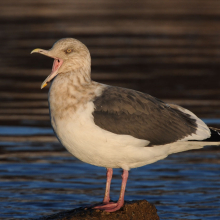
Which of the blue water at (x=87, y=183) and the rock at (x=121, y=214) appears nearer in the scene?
the rock at (x=121, y=214)

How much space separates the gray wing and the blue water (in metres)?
1.96

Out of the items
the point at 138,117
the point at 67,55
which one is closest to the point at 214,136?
the point at 138,117

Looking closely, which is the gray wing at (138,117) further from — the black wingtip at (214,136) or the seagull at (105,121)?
the black wingtip at (214,136)

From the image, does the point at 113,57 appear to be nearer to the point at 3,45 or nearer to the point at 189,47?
the point at 189,47

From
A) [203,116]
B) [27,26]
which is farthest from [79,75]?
[27,26]

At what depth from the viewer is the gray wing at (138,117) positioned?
833 centimetres

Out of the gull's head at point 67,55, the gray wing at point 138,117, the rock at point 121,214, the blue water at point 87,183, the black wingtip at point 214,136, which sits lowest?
the blue water at point 87,183

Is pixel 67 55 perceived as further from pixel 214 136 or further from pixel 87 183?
pixel 87 183

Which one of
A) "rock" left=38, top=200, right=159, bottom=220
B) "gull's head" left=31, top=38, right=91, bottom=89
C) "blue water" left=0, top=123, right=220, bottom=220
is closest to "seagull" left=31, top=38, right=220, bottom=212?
"gull's head" left=31, top=38, right=91, bottom=89

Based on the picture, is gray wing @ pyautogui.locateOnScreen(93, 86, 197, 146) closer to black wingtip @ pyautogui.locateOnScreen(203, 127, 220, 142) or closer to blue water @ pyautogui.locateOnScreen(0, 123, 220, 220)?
black wingtip @ pyautogui.locateOnScreen(203, 127, 220, 142)

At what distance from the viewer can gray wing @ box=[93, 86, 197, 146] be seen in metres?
8.33

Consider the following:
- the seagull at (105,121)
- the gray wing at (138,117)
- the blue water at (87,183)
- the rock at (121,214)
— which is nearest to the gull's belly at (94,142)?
the seagull at (105,121)

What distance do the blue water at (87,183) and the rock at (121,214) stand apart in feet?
4.78

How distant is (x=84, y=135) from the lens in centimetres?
801
